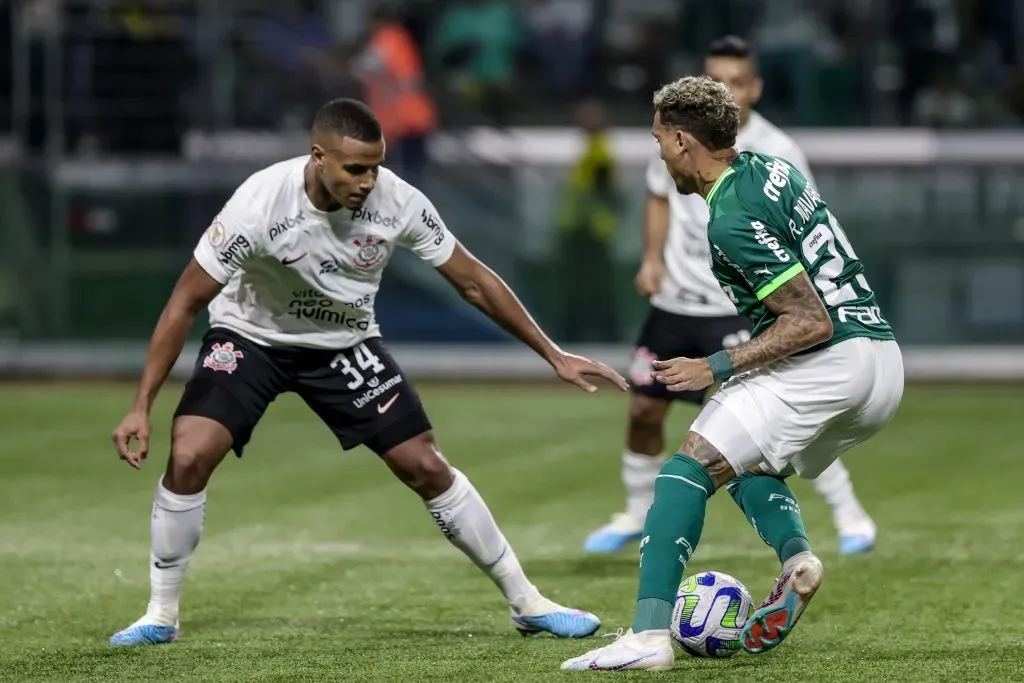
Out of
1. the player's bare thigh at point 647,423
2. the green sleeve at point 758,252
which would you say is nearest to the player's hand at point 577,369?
the green sleeve at point 758,252

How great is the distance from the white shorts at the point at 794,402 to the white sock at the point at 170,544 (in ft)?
6.27

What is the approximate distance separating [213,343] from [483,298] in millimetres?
1040

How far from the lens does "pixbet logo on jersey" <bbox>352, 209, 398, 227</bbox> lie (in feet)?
21.8

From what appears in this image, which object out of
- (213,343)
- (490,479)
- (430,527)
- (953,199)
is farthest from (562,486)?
(953,199)

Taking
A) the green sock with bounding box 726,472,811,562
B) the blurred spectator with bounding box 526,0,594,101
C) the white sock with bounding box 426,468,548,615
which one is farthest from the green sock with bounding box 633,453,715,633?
the blurred spectator with bounding box 526,0,594,101

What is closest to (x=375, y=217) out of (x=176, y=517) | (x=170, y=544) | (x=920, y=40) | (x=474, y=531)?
(x=474, y=531)

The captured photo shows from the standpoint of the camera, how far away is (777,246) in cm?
582

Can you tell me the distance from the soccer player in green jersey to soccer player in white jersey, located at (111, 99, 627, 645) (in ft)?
1.86

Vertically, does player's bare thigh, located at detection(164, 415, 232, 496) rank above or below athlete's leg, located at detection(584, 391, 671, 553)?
above

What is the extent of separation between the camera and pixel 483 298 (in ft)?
22.1

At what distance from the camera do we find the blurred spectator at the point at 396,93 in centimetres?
1833

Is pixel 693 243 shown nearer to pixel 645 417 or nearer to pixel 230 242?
pixel 645 417

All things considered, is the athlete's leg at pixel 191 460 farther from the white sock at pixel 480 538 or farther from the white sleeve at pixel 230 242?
the white sock at pixel 480 538

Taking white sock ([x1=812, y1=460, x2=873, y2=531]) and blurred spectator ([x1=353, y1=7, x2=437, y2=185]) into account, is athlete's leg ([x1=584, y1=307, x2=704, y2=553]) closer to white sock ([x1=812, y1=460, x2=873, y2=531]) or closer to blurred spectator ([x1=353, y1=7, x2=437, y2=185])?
white sock ([x1=812, y1=460, x2=873, y2=531])
